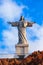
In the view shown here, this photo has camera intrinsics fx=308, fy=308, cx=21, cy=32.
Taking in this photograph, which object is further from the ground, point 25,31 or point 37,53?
point 25,31

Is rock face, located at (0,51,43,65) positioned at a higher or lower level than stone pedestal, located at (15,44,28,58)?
lower

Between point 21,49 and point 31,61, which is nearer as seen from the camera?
point 31,61

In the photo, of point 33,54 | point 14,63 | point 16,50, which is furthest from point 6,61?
point 16,50

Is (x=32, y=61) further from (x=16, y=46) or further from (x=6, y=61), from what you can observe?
(x=16, y=46)

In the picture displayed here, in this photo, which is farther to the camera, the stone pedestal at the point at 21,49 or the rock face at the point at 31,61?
the stone pedestal at the point at 21,49

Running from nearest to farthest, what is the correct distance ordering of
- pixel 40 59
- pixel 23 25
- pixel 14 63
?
pixel 40 59
pixel 14 63
pixel 23 25

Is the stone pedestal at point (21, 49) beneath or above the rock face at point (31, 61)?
above

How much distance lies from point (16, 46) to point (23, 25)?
2.56 m

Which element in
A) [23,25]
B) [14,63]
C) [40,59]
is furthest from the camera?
[23,25]

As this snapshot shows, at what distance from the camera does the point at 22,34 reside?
117 ft

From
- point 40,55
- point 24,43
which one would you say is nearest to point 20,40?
point 24,43

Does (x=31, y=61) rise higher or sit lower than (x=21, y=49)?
lower

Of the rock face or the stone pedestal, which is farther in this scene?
the stone pedestal

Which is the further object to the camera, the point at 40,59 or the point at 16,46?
the point at 16,46
